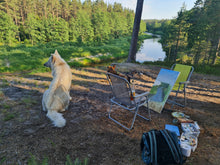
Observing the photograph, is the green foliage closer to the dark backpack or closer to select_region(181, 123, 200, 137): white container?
select_region(181, 123, 200, 137): white container

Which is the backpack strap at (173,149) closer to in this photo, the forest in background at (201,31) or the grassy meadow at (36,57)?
the grassy meadow at (36,57)

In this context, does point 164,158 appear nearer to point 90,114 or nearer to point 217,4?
point 90,114

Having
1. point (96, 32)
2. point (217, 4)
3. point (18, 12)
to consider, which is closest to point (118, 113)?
point (217, 4)

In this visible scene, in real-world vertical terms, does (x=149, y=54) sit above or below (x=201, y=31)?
below

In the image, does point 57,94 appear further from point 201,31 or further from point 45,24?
point 45,24

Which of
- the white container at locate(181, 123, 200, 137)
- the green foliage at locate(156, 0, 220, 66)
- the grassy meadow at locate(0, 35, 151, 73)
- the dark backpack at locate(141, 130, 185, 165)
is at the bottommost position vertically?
the grassy meadow at locate(0, 35, 151, 73)

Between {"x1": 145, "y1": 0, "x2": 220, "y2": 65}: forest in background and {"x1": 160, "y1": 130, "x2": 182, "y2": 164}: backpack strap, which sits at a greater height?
{"x1": 145, "y1": 0, "x2": 220, "y2": 65}: forest in background

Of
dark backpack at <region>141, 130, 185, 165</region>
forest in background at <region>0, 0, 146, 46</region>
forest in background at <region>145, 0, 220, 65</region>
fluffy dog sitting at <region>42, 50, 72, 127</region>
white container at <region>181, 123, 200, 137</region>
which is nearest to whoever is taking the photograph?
dark backpack at <region>141, 130, 185, 165</region>

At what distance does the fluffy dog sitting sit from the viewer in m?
3.22

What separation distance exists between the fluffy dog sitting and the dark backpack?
2.00m

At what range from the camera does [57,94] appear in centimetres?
353

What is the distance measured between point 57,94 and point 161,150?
287 cm

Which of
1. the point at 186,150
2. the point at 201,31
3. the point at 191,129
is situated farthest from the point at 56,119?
the point at 201,31

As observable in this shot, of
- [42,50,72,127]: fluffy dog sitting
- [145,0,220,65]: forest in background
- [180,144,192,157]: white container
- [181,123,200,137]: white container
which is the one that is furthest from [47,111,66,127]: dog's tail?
[145,0,220,65]: forest in background
